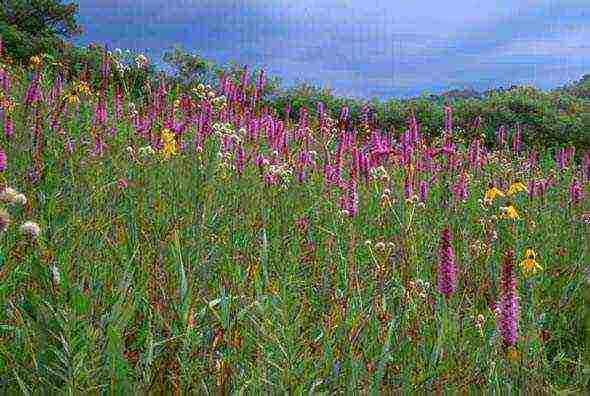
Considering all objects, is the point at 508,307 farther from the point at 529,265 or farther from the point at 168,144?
Answer: the point at 168,144

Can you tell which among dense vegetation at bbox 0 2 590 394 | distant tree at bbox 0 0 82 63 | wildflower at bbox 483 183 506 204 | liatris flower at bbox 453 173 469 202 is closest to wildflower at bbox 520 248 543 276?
dense vegetation at bbox 0 2 590 394

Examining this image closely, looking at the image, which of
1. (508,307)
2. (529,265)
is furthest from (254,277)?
(529,265)

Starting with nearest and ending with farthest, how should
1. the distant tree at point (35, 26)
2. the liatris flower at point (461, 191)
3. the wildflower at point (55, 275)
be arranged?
the wildflower at point (55, 275), the liatris flower at point (461, 191), the distant tree at point (35, 26)

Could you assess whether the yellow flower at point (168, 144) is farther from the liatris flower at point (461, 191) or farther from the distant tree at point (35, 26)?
the distant tree at point (35, 26)

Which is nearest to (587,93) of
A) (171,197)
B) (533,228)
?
(533,228)

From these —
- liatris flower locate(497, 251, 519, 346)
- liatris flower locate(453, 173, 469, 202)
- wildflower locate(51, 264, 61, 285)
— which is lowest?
liatris flower locate(453, 173, 469, 202)

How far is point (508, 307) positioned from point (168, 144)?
3.25 meters

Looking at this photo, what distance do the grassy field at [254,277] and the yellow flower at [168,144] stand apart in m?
0.02

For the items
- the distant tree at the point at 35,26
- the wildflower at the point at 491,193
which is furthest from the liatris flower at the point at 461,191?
the distant tree at the point at 35,26

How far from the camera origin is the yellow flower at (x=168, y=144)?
4500 millimetres

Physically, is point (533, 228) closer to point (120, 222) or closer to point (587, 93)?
point (120, 222)

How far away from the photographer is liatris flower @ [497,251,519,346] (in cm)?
162

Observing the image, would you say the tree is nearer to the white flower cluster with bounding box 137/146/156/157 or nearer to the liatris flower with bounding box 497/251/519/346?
the white flower cluster with bounding box 137/146/156/157

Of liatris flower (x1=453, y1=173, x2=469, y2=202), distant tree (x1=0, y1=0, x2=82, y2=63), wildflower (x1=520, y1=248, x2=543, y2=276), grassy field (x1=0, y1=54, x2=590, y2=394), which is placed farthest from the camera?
distant tree (x1=0, y1=0, x2=82, y2=63)
